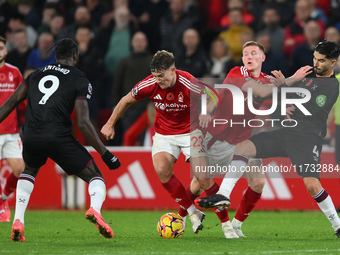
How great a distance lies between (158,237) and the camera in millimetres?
8586

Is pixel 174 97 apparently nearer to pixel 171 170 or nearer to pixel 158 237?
pixel 171 170

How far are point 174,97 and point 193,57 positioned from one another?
5.51 meters

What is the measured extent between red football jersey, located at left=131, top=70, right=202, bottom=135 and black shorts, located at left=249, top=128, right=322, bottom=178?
87 cm

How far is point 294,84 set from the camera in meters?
8.62

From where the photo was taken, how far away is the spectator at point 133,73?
45.0 ft

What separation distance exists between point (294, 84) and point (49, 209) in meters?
6.01

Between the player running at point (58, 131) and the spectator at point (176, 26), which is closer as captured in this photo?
the player running at point (58, 131)

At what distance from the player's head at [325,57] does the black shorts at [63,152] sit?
2953mm

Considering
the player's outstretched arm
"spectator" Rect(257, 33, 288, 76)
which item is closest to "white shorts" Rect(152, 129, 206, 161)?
the player's outstretched arm

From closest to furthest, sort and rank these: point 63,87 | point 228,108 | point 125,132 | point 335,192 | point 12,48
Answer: point 63,87
point 228,108
point 335,192
point 125,132
point 12,48

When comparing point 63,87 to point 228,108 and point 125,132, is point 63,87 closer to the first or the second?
point 228,108

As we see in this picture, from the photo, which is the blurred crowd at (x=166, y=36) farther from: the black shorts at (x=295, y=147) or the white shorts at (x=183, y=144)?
the white shorts at (x=183, y=144)

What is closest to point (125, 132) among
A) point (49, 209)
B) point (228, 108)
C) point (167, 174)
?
point (49, 209)

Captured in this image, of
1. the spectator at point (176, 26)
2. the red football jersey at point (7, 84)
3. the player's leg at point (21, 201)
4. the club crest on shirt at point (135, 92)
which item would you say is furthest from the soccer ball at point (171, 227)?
the spectator at point (176, 26)
